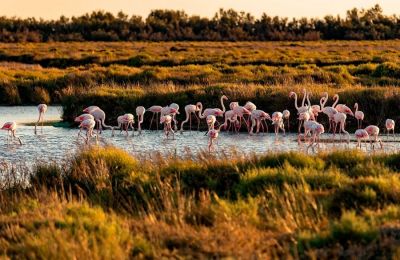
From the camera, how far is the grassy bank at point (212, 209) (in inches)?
299

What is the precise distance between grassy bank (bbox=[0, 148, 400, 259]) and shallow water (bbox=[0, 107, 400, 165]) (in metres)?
3.99

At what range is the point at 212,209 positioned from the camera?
8.86 m

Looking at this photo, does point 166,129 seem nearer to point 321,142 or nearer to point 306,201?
point 321,142

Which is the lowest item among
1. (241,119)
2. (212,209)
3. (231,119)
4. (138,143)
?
(138,143)

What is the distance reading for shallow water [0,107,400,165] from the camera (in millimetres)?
16891

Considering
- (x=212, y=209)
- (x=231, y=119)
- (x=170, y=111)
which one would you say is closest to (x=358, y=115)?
(x=231, y=119)

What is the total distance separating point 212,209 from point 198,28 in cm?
9688

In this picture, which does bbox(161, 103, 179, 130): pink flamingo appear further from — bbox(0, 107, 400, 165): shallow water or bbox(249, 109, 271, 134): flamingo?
bbox(249, 109, 271, 134): flamingo

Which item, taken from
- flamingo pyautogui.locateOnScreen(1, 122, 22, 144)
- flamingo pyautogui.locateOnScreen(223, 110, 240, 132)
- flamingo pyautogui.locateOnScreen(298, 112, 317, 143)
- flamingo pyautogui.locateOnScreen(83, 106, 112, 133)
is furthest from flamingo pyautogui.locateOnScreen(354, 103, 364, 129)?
flamingo pyautogui.locateOnScreen(1, 122, 22, 144)

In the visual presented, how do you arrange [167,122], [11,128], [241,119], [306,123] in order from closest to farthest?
1. [306,123]
2. [11,128]
3. [167,122]
4. [241,119]

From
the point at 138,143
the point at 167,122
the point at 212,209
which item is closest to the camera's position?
the point at 212,209

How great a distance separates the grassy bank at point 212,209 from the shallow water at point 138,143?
3993mm

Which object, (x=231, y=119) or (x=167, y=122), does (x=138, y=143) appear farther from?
(x=231, y=119)

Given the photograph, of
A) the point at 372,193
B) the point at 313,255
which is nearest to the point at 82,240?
the point at 313,255
